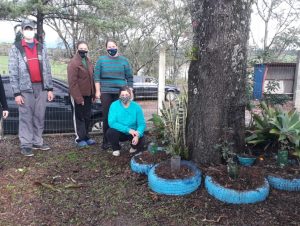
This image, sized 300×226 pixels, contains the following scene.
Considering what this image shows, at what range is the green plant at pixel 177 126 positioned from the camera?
12.6 feet

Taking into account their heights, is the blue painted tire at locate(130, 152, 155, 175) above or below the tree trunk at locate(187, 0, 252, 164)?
below

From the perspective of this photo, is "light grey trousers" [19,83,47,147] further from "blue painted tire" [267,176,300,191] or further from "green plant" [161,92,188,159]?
"blue painted tire" [267,176,300,191]

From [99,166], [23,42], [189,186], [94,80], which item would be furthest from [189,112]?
[23,42]

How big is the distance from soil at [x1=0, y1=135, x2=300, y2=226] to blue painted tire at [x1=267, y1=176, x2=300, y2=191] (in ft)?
0.18

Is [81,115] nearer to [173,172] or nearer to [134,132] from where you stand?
[134,132]

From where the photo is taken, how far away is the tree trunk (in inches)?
136

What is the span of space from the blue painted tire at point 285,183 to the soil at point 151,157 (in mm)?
1283

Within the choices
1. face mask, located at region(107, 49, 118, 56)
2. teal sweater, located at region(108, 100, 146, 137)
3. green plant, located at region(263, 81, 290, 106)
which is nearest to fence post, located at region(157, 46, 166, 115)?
face mask, located at region(107, 49, 118, 56)

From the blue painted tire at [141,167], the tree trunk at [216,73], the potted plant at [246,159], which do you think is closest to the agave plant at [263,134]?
the potted plant at [246,159]

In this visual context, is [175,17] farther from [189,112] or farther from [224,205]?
[224,205]

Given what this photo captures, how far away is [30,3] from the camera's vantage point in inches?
357

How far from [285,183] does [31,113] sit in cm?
361

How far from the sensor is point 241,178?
3.23 metres

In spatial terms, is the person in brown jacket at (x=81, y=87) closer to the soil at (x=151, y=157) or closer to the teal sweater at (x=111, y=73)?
the teal sweater at (x=111, y=73)
